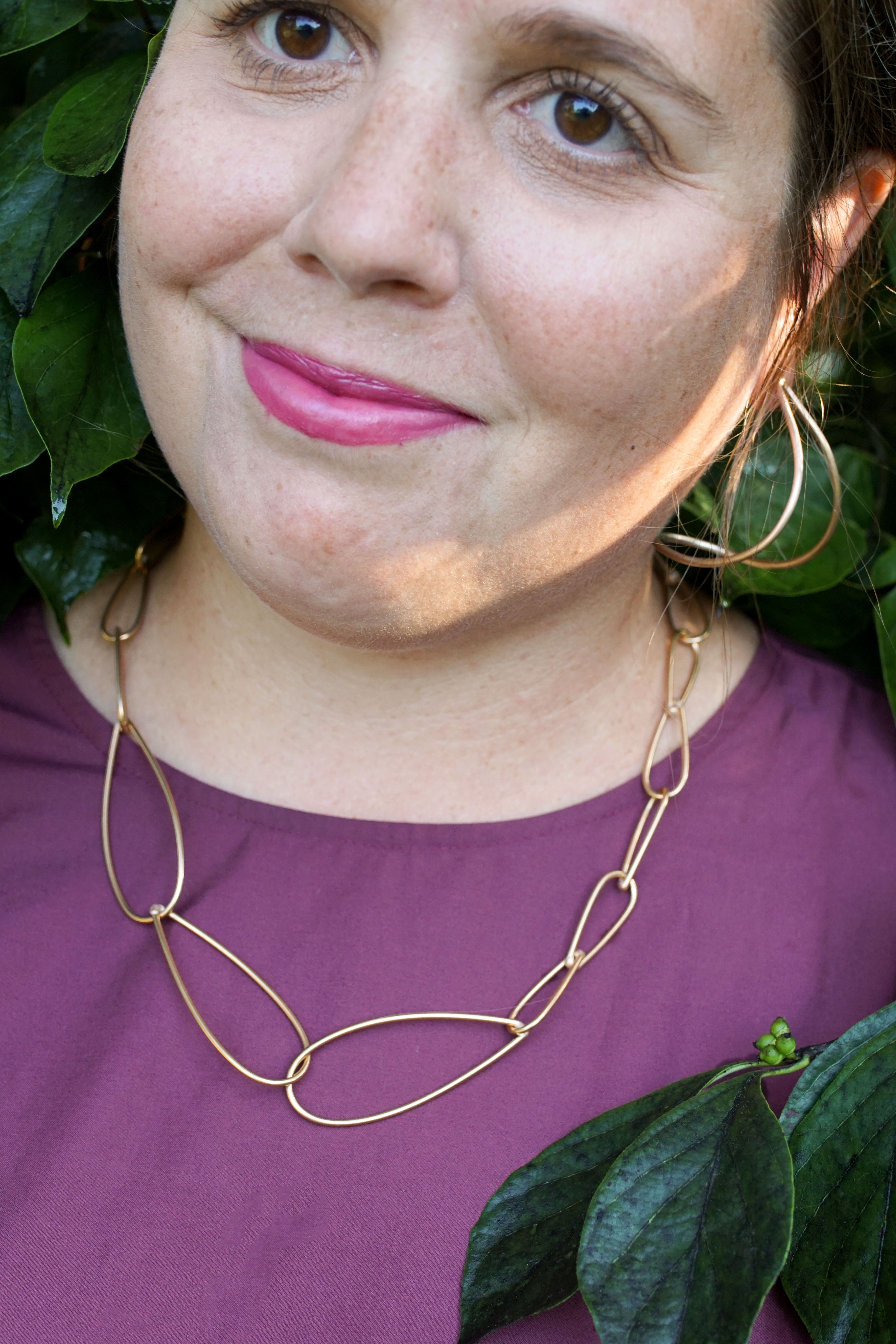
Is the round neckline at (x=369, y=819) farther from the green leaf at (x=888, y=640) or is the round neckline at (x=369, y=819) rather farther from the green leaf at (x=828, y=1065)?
the green leaf at (x=828, y=1065)

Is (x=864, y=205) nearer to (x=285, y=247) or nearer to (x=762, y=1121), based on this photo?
(x=285, y=247)

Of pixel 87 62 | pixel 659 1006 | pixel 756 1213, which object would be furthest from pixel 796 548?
pixel 87 62

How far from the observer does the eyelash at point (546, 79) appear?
3.02ft

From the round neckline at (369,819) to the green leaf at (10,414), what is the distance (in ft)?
0.78

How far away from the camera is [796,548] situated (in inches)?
55.4

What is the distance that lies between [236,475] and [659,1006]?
1.99 feet

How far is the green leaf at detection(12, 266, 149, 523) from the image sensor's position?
1141 mm

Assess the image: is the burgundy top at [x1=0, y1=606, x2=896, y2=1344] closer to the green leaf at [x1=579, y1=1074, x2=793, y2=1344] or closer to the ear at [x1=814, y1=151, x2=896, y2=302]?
the green leaf at [x1=579, y1=1074, x2=793, y2=1344]

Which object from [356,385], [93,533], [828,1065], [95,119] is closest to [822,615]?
[828,1065]

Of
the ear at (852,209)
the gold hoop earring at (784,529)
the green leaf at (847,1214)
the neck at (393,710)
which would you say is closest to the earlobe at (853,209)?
the ear at (852,209)

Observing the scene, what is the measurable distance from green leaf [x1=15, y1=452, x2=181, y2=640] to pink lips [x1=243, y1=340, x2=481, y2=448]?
1.25ft

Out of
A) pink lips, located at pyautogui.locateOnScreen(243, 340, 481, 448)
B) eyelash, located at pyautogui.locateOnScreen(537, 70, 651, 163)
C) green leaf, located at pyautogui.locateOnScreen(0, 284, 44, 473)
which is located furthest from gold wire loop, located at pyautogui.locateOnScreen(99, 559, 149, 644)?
eyelash, located at pyautogui.locateOnScreen(537, 70, 651, 163)

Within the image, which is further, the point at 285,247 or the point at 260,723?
the point at 260,723

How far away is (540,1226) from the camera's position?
932 millimetres
